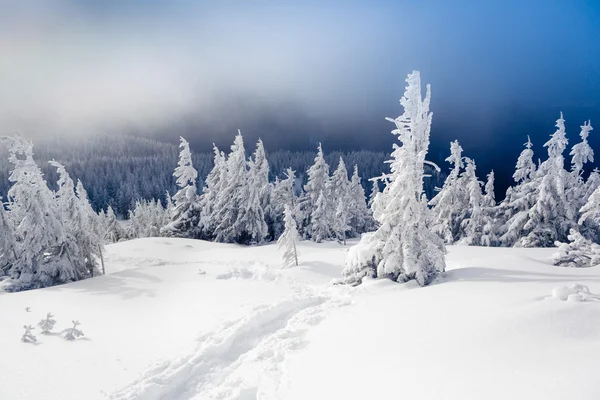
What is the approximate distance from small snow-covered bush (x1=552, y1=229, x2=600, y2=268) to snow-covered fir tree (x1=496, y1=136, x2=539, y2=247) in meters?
15.8

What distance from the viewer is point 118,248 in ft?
126

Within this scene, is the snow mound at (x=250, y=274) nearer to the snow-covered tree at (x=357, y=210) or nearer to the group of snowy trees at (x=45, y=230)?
the group of snowy trees at (x=45, y=230)

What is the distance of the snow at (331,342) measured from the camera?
730 centimetres

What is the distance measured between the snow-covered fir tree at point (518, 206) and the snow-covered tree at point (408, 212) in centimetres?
2006

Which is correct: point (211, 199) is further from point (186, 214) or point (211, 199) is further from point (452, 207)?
point (452, 207)

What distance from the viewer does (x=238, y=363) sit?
36.0 ft

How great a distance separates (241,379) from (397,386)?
4617 mm

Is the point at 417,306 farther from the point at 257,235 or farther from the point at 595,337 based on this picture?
the point at 257,235

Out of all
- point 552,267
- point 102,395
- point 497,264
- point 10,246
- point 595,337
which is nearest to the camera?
point 595,337

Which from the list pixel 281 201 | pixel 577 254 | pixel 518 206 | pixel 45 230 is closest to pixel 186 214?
pixel 281 201

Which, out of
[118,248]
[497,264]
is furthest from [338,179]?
[497,264]

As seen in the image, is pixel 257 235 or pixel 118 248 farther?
pixel 257 235

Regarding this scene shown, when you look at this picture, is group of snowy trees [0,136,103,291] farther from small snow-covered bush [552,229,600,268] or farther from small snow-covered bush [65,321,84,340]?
small snow-covered bush [552,229,600,268]

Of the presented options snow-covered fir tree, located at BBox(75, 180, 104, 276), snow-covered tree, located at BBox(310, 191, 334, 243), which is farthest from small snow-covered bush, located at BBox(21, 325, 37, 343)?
snow-covered tree, located at BBox(310, 191, 334, 243)
